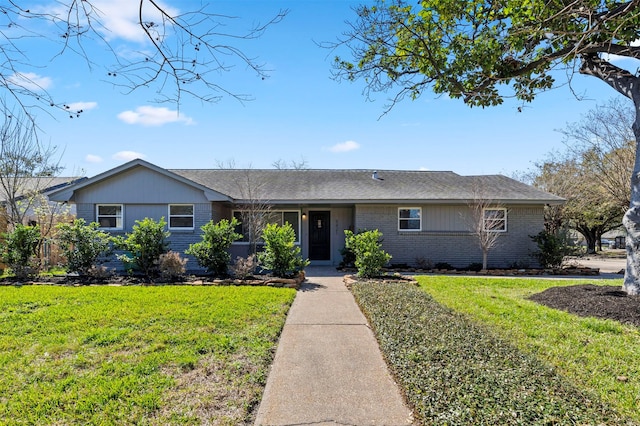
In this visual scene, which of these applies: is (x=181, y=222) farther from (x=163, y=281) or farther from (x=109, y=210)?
(x=163, y=281)

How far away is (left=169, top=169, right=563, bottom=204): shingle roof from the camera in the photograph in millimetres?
14453

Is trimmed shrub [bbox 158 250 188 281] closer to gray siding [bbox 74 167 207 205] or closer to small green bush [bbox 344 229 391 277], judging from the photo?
gray siding [bbox 74 167 207 205]

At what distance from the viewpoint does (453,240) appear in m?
14.9

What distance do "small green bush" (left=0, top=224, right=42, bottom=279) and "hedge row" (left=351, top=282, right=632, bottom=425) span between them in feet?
36.0

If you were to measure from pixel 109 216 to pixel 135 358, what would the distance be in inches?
427

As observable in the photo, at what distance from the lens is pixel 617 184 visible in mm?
20828

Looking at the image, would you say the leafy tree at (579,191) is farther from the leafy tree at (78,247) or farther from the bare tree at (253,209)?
the leafy tree at (78,247)

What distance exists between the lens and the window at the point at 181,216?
45.4ft

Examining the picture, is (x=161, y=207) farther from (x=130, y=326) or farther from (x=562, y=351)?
(x=562, y=351)

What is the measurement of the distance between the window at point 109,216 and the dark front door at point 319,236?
24.2 ft

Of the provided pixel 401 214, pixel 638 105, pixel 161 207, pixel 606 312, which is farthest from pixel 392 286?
pixel 161 207

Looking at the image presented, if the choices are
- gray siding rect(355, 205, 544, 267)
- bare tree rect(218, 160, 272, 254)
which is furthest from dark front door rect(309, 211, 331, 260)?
bare tree rect(218, 160, 272, 254)

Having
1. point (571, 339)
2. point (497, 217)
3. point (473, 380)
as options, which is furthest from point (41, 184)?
point (571, 339)

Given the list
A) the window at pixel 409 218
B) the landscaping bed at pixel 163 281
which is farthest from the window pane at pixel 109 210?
the window at pixel 409 218
